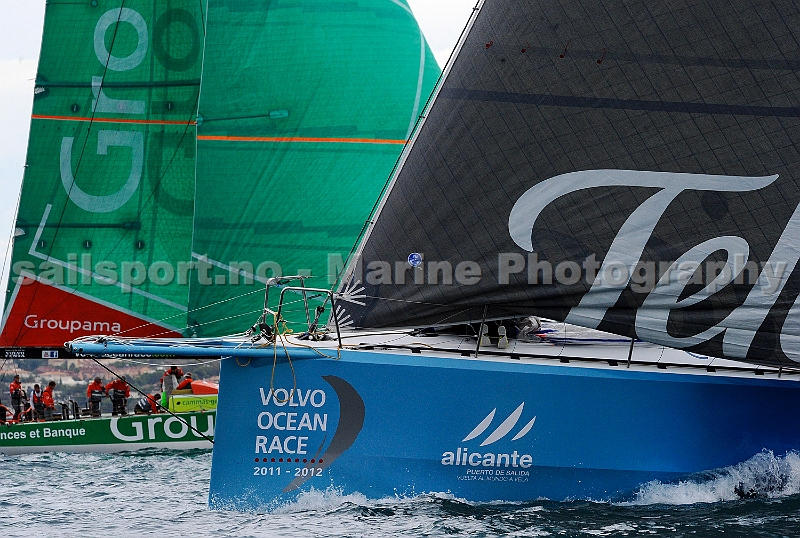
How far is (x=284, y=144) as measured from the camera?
17.4m

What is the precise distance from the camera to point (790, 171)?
928 centimetres

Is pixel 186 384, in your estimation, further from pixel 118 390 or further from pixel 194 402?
pixel 118 390

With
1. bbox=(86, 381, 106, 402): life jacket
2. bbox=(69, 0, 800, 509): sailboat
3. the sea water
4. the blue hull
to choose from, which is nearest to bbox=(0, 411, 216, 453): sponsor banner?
bbox=(86, 381, 106, 402): life jacket

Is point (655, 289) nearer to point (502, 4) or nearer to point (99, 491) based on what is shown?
point (502, 4)

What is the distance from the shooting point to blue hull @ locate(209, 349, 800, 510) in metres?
9.24

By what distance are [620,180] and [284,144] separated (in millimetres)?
8965

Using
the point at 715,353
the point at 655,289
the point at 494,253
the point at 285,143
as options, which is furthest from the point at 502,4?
the point at 285,143

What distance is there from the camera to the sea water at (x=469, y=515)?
8461mm

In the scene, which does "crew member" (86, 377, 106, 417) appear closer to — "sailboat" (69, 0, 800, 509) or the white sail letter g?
the white sail letter g

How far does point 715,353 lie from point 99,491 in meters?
6.91

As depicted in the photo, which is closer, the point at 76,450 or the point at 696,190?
the point at 696,190

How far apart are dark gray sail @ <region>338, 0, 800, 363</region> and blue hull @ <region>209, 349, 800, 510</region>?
535 millimetres

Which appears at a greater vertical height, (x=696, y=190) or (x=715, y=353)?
(x=696, y=190)

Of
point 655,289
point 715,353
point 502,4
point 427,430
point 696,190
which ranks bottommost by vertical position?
point 427,430
